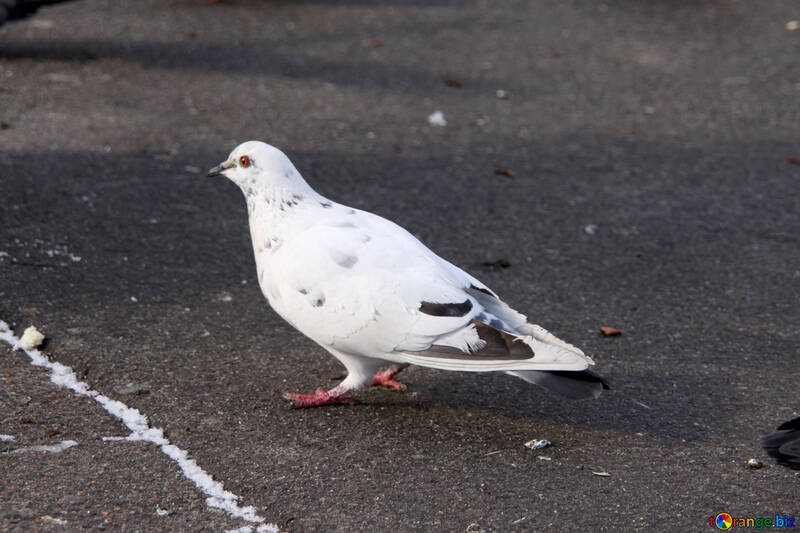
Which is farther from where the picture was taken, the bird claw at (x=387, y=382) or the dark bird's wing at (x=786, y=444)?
the bird claw at (x=387, y=382)

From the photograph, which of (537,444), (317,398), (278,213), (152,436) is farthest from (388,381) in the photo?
(152,436)

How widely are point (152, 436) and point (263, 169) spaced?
3.65 feet

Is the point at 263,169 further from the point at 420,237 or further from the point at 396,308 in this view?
the point at 420,237

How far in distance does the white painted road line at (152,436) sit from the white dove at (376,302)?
568 mm

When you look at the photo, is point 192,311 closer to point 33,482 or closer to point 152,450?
point 152,450

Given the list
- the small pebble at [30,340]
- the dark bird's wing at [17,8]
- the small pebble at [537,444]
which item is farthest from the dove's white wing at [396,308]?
the dark bird's wing at [17,8]

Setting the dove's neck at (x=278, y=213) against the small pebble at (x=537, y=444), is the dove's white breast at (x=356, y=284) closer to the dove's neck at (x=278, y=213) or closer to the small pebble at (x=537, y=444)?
the dove's neck at (x=278, y=213)

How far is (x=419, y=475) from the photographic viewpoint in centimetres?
323

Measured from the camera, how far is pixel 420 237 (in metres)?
5.33

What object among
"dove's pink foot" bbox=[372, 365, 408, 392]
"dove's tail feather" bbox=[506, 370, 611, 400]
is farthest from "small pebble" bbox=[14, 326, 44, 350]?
"dove's tail feather" bbox=[506, 370, 611, 400]

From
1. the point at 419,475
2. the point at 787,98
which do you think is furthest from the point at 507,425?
the point at 787,98

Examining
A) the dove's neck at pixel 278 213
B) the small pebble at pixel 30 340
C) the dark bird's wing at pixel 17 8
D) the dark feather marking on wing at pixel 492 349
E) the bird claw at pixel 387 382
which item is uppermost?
the dark bird's wing at pixel 17 8

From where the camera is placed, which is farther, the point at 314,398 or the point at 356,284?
the point at 314,398

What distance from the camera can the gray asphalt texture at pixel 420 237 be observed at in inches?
125
